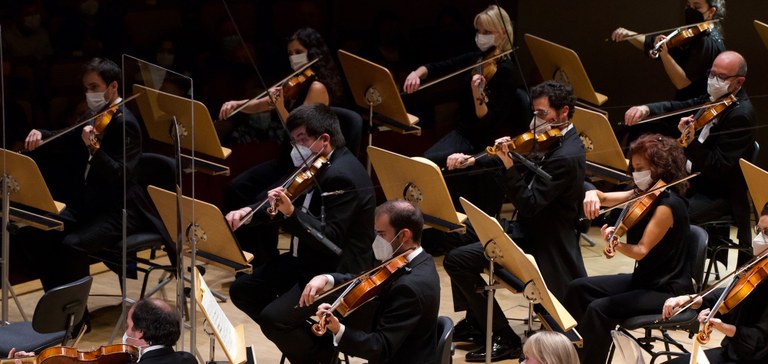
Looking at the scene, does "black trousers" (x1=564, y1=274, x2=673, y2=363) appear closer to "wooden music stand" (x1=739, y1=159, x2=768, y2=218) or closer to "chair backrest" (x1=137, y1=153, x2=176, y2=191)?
"wooden music stand" (x1=739, y1=159, x2=768, y2=218)

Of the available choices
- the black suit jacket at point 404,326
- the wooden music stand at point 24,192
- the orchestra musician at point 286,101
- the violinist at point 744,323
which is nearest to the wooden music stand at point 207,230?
the wooden music stand at point 24,192

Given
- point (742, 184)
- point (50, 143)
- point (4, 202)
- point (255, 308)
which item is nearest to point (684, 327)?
point (742, 184)

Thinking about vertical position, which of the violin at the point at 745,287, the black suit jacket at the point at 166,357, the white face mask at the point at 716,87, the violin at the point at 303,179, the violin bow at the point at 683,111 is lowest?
the violin at the point at 745,287

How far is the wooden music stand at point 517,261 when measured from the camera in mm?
4500

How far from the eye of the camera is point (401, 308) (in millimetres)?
4348

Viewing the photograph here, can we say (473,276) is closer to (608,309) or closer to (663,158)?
(608,309)

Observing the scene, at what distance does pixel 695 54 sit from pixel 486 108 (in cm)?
123

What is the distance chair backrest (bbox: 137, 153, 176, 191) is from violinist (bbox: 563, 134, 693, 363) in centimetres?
215

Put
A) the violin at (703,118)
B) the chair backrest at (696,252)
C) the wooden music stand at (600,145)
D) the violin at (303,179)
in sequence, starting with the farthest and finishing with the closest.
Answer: the wooden music stand at (600,145)
the violin at (703,118)
the violin at (303,179)
the chair backrest at (696,252)

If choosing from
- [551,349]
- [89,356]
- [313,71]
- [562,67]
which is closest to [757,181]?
[562,67]

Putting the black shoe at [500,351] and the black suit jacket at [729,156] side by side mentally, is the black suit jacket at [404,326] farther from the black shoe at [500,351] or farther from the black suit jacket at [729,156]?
the black suit jacket at [729,156]

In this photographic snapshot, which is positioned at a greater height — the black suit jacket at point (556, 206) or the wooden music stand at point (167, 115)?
the wooden music stand at point (167, 115)

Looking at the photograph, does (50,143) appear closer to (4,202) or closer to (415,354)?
(4,202)

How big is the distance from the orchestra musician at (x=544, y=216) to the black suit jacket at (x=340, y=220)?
490mm
